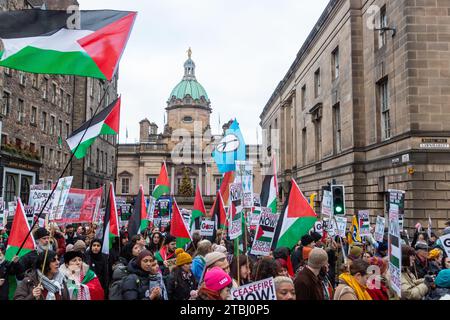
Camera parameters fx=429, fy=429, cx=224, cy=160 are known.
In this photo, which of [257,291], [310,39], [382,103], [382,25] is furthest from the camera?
[310,39]

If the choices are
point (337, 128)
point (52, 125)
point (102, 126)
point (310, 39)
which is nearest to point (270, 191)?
point (102, 126)

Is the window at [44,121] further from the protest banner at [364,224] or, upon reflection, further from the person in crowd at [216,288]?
the person in crowd at [216,288]

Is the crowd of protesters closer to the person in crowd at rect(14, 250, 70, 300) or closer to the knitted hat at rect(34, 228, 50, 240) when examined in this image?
the person in crowd at rect(14, 250, 70, 300)

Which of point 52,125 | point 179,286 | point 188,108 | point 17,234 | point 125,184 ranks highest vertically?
point 188,108

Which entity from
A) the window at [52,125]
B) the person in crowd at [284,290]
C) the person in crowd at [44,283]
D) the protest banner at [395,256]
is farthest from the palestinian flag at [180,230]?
the window at [52,125]

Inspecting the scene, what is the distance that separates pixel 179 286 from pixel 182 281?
0.30 feet

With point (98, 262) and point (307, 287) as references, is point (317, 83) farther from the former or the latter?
point (307, 287)

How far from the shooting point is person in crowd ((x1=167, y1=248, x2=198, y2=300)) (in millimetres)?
6309

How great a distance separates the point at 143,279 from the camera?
5.46 metres

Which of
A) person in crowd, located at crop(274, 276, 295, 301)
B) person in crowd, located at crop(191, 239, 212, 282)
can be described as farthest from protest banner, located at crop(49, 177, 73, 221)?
person in crowd, located at crop(274, 276, 295, 301)

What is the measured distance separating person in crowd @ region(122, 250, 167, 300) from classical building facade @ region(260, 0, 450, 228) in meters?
13.8

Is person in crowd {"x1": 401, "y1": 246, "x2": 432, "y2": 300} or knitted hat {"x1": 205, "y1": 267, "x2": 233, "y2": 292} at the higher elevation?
knitted hat {"x1": 205, "y1": 267, "x2": 233, "y2": 292}

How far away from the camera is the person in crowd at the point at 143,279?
5.23 meters
